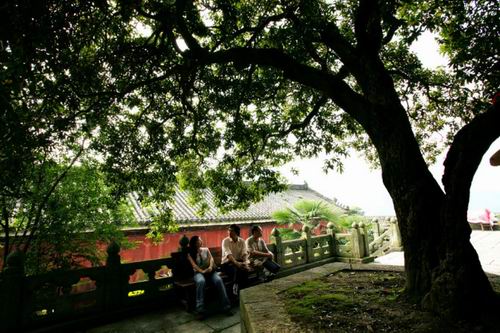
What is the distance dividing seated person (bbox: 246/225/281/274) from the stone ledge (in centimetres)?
300

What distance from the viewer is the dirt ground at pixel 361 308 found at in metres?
2.24

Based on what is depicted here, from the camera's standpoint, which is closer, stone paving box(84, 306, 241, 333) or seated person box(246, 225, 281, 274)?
stone paving box(84, 306, 241, 333)

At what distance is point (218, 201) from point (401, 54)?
559 centimetres

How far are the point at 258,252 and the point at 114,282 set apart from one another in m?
3.43

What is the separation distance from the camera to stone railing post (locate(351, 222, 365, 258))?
1130cm

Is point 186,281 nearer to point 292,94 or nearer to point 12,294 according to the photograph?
point 12,294

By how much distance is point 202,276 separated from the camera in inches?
231

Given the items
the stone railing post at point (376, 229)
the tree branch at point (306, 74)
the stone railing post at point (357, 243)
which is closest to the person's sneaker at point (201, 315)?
the tree branch at point (306, 74)

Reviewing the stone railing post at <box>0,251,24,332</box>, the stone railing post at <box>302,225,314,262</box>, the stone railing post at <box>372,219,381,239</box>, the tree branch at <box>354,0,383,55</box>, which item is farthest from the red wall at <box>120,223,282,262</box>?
the tree branch at <box>354,0,383,55</box>

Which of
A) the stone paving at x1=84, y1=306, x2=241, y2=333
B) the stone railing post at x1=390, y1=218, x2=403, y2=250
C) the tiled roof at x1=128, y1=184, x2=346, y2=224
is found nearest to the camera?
the stone paving at x1=84, y1=306, x2=241, y2=333

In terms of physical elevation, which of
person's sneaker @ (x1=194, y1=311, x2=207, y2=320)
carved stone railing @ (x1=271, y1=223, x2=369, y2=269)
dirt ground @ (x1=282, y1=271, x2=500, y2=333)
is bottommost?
person's sneaker @ (x1=194, y1=311, x2=207, y2=320)

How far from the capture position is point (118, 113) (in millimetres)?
5844

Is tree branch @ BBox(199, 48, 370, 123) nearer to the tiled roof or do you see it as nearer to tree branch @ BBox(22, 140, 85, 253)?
tree branch @ BBox(22, 140, 85, 253)

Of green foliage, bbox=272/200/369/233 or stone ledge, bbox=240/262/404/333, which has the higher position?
green foliage, bbox=272/200/369/233
